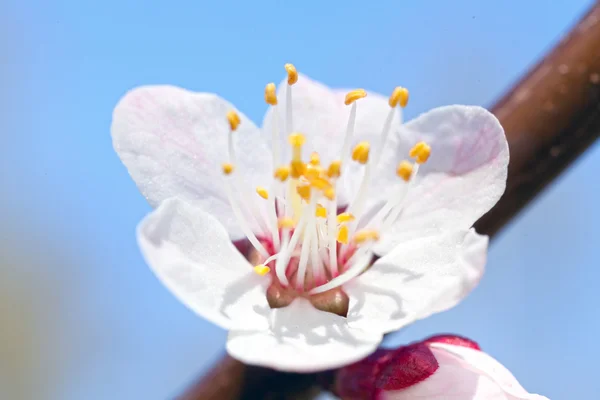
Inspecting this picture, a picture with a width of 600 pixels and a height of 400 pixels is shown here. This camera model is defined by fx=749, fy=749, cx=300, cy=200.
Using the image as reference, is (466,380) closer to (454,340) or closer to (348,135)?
(454,340)

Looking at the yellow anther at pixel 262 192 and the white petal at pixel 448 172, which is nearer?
the white petal at pixel 448 172

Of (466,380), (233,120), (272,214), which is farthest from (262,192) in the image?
(466,380)

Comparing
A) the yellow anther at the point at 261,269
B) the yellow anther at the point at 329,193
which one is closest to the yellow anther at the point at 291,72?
the yellow anther at the point at 329,193

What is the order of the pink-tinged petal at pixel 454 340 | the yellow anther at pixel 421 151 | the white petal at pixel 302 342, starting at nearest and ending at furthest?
the white petal at pixel 302 342
the pink-tinged petal at pixel 454 340
the yellow anther at pixel 421 151

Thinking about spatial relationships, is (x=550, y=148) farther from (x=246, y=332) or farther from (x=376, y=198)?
(x=246, y=332)

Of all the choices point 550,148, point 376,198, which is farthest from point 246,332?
point 550,148

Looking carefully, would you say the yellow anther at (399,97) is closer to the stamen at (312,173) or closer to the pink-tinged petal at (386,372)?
the stamen at (312,173)

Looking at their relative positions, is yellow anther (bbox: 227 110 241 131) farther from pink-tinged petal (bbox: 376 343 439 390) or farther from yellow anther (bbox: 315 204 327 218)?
pink-tinged petal (bbox: 376 343 439 390)
